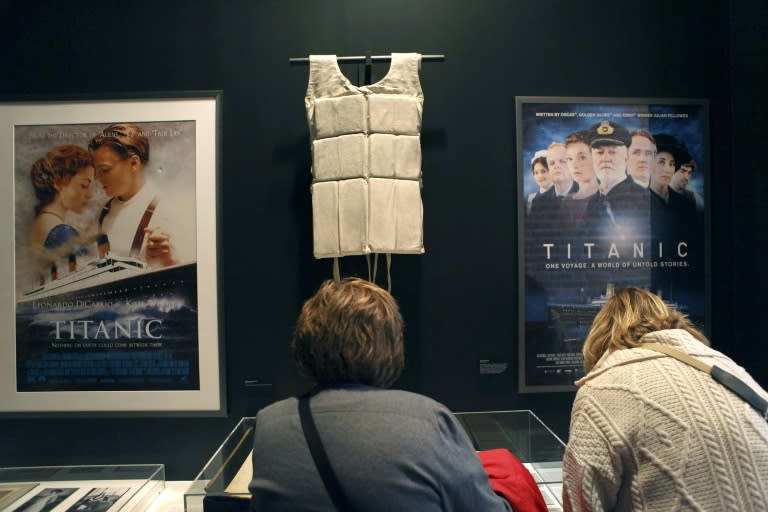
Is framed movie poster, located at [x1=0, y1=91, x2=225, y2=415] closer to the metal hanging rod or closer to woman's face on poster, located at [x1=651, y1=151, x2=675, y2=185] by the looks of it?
the metal hanging rod

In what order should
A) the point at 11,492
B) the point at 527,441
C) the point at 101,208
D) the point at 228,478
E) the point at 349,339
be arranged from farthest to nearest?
the point at 101,208, the point at 527,441, the point at 11,492, the point at 228,478, the point at 349,339

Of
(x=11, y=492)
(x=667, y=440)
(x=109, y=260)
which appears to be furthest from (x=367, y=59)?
(x=11, y=492)

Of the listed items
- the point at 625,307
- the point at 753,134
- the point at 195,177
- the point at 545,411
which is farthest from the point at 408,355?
the point at 753,134

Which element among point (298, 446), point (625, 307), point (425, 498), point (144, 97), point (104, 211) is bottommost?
point (425, 498)

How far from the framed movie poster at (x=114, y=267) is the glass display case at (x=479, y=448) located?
0.44 meters

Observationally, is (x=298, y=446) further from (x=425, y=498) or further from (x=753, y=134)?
(x=753, y=134)

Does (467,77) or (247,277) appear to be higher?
(467,77)

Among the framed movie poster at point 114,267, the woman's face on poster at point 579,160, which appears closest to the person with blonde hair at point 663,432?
the woman's face on poster at point 579,160

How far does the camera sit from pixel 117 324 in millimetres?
2318

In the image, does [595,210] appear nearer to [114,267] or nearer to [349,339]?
[349,339]

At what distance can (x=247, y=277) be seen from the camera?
237 centimetres

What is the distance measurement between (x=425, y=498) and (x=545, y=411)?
64.2 inches

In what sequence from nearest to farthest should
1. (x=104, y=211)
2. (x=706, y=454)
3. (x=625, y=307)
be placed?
(x=706, y=454) < (x=625, y=307) < (x=104, y=211)

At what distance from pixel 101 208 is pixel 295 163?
0.95m
